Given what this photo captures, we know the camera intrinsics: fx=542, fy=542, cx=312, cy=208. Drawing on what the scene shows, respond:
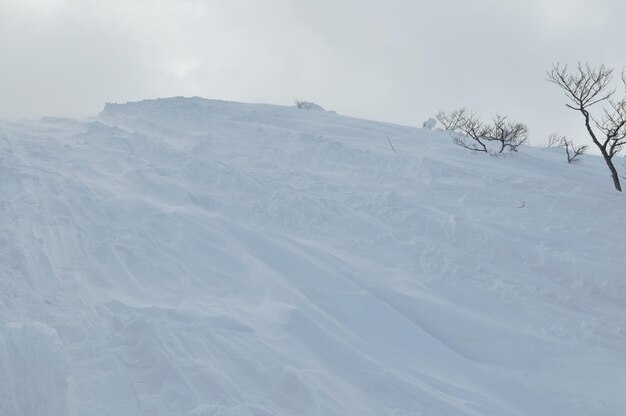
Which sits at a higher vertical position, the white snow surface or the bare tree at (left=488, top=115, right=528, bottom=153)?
the bare tree at (left=488, top=115, right=528, bottom=153)

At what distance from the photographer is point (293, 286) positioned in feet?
20.3

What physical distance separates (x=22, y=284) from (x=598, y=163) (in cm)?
1733

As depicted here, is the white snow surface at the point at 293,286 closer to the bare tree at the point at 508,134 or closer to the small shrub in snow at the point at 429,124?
the bare tree at the point at 508,134

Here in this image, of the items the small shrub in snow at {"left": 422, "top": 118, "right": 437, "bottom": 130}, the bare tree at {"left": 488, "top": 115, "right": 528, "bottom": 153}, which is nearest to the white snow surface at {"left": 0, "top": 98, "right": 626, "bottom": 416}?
the bare tree at {"left": 488, "top": 115, "right": 528, "bottom": 153}

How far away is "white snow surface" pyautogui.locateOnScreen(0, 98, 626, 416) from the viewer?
4.22 m

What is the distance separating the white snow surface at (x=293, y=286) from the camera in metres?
4.22

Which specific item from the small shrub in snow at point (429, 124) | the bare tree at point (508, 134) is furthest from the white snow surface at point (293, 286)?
the small shrub in snow at point (429, 124)

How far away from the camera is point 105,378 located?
4.03 m

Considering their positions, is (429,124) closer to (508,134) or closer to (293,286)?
(508,134)

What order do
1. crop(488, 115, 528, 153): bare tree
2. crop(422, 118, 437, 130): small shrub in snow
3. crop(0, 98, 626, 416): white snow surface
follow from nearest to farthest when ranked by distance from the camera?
crop(0, 98, 626, 416): white snow surface
crop(488, 115, 528, 153): bare tree
crop(422, 118, 437, 130): small shrub in snow

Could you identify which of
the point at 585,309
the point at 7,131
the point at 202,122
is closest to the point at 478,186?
the point at 585,309

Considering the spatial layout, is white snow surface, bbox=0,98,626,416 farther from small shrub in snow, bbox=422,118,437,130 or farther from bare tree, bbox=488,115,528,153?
small shrub in snow, bbox=422,118,437,130

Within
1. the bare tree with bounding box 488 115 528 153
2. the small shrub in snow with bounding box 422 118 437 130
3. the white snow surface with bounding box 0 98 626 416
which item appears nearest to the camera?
the white snow surface with bounding box 0 98 626 416

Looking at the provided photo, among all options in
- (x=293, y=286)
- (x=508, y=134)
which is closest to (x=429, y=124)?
(x=508, y=134)
